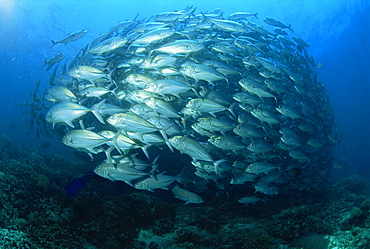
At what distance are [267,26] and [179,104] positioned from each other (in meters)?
41.7

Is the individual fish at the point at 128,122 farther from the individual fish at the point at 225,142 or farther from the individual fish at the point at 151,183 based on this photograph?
the individual fish at the point at 225,142

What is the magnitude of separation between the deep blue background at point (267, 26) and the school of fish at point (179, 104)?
2542cm

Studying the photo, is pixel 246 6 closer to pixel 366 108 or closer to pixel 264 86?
pixel 366 108

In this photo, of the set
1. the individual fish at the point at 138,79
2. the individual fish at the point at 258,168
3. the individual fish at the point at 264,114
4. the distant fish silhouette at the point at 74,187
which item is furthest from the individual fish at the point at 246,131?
the distant fish silhouette at the point at 74,187

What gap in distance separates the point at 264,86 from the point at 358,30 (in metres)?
48.6

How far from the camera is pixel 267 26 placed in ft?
131

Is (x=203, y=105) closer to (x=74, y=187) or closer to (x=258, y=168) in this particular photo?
(x=258, y=168)

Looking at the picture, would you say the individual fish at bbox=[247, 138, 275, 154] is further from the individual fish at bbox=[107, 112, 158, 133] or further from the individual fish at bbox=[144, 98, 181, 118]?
the individual fish at bbox=[107, 112, 158, 133]

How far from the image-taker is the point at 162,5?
130 ft

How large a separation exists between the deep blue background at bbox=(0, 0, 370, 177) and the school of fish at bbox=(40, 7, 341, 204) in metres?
25.4

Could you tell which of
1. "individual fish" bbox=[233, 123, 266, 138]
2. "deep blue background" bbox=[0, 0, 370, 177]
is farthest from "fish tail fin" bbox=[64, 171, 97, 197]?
"deep blue background" bbox=[0, 0, 370, 177]

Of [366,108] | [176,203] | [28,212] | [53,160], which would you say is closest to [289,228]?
[176,203]

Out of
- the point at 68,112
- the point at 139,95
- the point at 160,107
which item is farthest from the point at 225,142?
the point at 68,112

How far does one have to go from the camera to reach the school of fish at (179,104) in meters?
4.53
